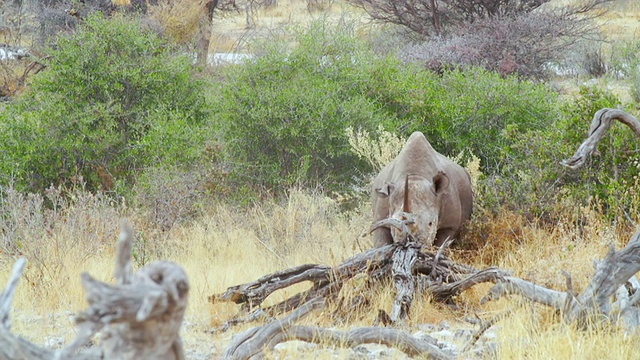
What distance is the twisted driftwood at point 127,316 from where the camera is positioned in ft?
7.95

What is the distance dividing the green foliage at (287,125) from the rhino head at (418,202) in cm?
351

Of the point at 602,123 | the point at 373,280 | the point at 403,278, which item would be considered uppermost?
the point at 602,123

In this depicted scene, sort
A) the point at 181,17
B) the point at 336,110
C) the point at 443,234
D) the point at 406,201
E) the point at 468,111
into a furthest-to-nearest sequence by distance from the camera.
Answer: the point at 181,17 → the point at 468,111 → the point at 336,110 → the point at 443,234 → the point at 406,201

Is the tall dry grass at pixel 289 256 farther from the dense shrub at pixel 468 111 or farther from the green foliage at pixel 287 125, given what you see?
the dense shrub at pixel 468 111

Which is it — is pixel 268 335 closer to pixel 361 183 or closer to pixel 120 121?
pixel 361 183

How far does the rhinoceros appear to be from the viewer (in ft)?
25.1

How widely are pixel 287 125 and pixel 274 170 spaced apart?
656 mm

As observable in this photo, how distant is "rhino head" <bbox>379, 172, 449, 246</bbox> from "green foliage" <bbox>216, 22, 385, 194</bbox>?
11.5 ft

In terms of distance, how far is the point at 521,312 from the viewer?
575cm

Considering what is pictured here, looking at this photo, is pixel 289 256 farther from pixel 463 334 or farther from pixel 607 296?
pixel 607 296

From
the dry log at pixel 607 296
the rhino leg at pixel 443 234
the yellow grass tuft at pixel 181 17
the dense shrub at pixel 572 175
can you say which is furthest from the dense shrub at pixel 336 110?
the yellow grass tuft at pixel 181 17

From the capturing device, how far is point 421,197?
7.88 meters

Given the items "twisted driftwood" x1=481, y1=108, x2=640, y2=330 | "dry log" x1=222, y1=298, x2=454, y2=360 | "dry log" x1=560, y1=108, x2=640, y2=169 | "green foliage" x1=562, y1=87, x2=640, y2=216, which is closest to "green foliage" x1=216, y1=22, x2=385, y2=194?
"green foliage" x1=562, y1=87, x2=640, y2=216

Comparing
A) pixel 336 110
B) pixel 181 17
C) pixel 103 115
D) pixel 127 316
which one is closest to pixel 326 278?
pixel 127 316
